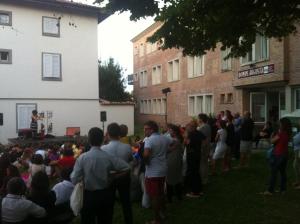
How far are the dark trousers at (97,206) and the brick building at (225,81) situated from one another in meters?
4.85

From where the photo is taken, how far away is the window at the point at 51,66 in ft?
88.1

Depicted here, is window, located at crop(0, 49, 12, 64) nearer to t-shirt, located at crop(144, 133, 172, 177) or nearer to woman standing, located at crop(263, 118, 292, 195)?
woman standing, located at crop(263, 118, 292, 195)

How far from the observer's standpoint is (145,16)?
772 centimetres

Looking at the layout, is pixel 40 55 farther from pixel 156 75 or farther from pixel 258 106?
pixel 156 75

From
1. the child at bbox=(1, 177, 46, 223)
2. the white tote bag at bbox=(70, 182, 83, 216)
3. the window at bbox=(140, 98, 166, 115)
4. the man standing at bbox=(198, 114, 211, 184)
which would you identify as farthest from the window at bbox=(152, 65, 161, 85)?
the white tote bag at bbox=(70, 182, 83, 216)

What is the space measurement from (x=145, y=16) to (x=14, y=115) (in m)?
20.0

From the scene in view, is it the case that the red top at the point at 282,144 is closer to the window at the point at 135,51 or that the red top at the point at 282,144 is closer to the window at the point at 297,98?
the window at the point at 297,98

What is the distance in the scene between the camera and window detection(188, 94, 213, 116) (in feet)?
97.6

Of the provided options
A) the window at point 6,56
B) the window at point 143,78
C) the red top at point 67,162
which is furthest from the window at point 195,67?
the red top at point 67,162

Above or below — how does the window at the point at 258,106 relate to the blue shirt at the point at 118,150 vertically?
above

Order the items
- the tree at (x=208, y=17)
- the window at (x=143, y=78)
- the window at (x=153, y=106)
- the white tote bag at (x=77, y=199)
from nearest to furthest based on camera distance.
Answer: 1. the white tote bag at (x=77, y=199)
2. the tree at (x=208, y=17)
3. the window at (x=153, y=106)
4. the window at (x=143, y=78)

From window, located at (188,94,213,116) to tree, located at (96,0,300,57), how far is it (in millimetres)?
20854

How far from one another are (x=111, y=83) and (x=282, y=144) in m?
38.1

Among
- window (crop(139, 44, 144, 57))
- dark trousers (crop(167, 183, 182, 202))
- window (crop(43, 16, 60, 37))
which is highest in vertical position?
window (crop(139, 44, 144, 57))
